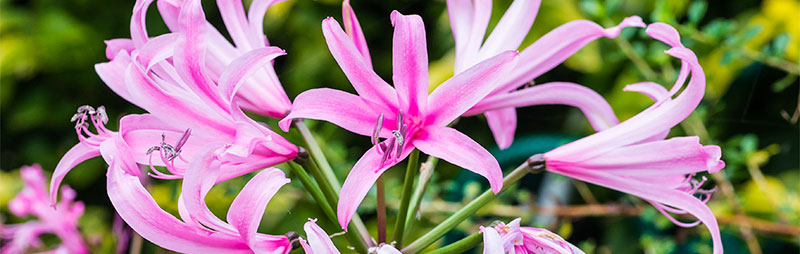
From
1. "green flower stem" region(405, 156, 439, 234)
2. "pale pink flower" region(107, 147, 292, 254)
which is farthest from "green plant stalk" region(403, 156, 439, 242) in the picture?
"pale pink flower" region(107, 147, 292, 254)

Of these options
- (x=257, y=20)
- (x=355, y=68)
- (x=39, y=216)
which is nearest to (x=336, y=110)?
(x=355, y=68)

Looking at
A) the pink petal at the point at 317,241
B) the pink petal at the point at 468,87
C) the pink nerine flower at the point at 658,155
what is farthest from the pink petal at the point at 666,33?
the pink petal at the point at 317,241

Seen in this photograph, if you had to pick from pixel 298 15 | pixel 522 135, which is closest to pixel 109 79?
pixel 522 135

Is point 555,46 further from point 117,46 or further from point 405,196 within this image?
point 117,46

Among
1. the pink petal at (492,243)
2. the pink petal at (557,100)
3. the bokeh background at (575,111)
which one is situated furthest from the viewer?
the bokeh background at (575,111)

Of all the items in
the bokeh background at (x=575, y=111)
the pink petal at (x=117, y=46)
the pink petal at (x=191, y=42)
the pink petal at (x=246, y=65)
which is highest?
the pink petal at (x=117, y=46)

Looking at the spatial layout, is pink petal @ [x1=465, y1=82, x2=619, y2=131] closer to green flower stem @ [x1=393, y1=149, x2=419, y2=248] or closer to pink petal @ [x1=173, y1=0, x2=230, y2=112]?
green flower stem @ [x1=393, y1=149, x2=419, y2=248]

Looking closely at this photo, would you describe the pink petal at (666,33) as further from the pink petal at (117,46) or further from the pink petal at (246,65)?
the pink petal at (117,46)
